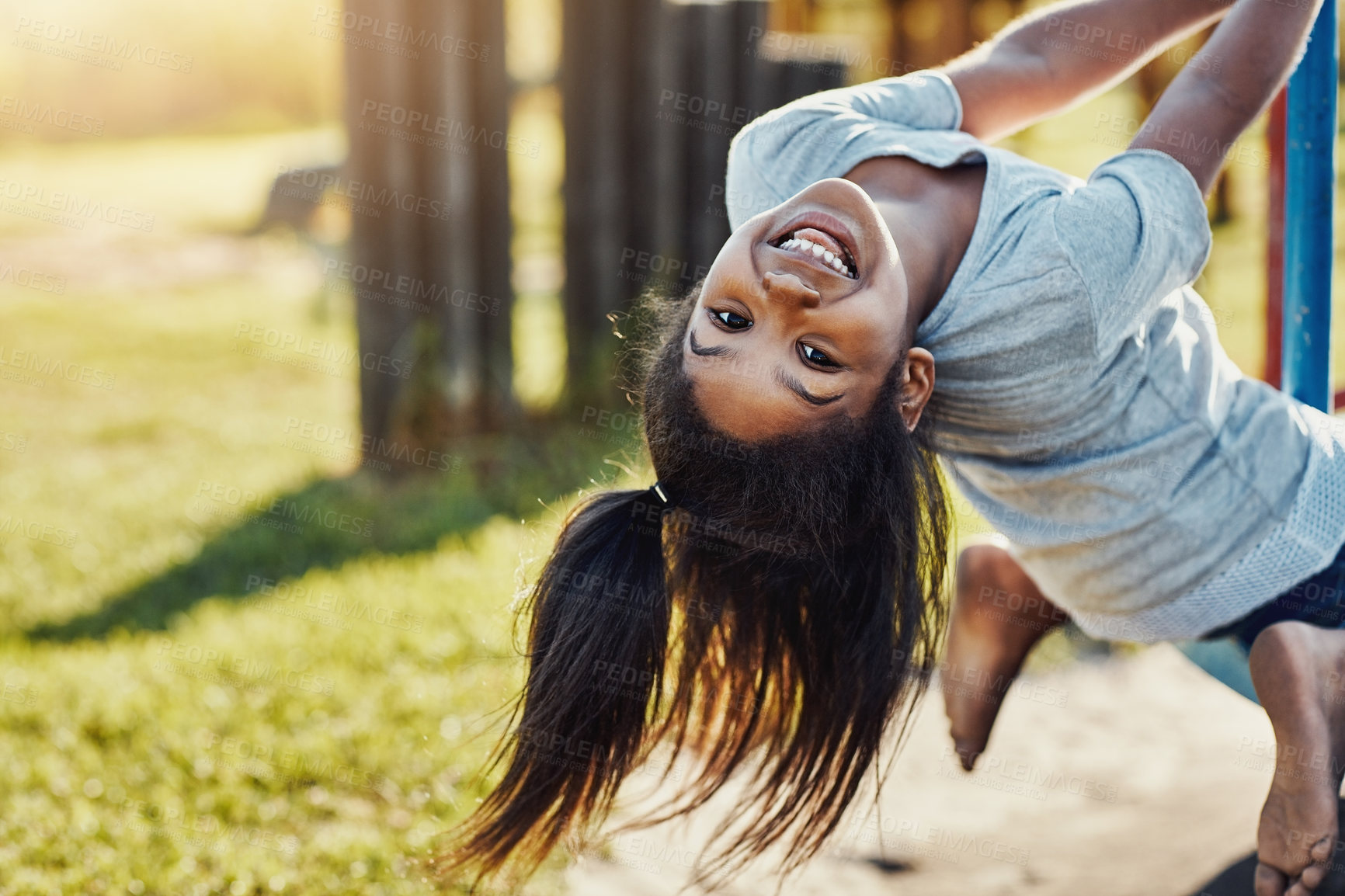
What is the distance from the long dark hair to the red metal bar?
0.93 m

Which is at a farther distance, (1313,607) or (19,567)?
(19,567)

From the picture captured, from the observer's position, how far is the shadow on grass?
12.2 feet

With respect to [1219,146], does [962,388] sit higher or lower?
lower

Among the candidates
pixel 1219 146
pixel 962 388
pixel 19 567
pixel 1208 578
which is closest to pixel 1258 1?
pixel 1219 146

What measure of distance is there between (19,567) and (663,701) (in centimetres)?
271

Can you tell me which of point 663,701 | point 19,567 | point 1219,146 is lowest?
point 19,567

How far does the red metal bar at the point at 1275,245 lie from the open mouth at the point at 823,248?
1.13 meters

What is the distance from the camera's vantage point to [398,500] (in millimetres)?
4336

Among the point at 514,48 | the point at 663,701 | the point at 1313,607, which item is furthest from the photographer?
the point at 514,48

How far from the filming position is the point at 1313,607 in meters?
2.04

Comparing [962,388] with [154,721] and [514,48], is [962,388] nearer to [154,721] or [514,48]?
[154,721]
